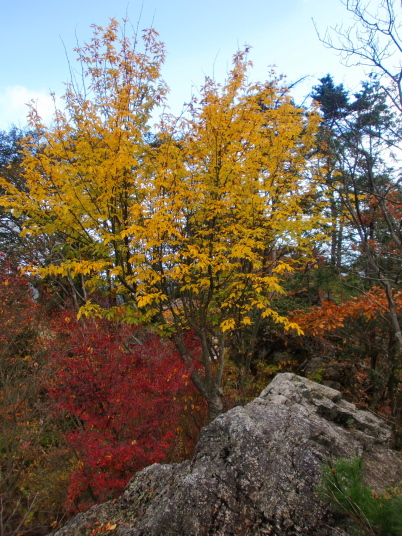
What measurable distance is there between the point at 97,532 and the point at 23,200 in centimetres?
438

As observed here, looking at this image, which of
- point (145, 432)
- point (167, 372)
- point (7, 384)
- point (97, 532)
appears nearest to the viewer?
point (97, 532)

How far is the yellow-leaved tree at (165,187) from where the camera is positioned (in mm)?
4828

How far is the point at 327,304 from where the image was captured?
20.6ft

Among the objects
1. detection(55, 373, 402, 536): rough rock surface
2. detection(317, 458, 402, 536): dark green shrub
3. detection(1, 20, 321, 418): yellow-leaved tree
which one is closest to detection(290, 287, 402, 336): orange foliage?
detection(1, 20, 321, 418): yellow-leaved tree

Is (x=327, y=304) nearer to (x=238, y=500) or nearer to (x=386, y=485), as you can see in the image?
(x=386, y=485)

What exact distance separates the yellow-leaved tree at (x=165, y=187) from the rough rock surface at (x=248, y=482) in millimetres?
1852

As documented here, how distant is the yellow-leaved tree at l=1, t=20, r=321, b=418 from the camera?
4828 millimetres

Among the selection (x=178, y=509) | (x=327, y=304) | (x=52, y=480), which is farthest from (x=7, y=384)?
(x=327, y=304)

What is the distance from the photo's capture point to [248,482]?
289cm

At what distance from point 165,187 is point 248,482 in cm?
383

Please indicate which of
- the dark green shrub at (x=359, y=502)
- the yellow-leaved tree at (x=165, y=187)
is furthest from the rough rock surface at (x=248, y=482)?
the yellow-leaved tree at (x=165, y=187)

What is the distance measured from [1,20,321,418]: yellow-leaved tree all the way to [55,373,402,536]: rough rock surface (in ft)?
6.08

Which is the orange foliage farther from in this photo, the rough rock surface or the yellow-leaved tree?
the rough rock surface

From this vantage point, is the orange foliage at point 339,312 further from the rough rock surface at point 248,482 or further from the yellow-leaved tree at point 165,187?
the rough rock surface at point 248,482
